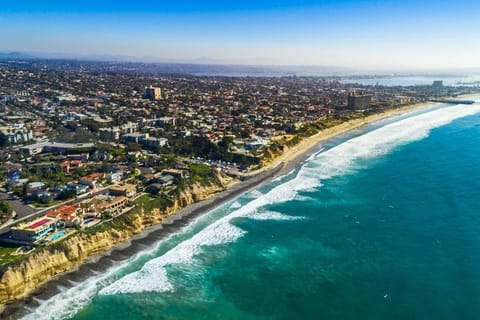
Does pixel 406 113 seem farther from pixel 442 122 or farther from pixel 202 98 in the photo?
pixel 202 98

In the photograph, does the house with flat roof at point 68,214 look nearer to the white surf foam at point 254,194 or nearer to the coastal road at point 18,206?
the coastal road at point 18,206

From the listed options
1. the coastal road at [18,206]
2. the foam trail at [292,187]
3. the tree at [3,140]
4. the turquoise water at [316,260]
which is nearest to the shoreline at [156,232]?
the turquoise water at [316,260]

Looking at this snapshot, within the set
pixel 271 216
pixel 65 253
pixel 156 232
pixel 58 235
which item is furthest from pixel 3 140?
pixel 271 216

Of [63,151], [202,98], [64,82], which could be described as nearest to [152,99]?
[202,98]

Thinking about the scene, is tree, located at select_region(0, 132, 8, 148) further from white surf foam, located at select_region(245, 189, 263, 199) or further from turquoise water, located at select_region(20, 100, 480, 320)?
turquoise water, located at select_region(20, 100, 480, 320)

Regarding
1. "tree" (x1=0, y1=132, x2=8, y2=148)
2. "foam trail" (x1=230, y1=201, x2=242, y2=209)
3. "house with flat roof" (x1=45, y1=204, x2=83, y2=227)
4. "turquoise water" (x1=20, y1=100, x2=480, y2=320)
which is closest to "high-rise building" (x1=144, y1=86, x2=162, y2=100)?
"tree" (x1=0, y1=132, x2=8, y2=148)

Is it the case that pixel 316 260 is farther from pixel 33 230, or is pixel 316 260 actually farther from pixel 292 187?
pixel 33 230
